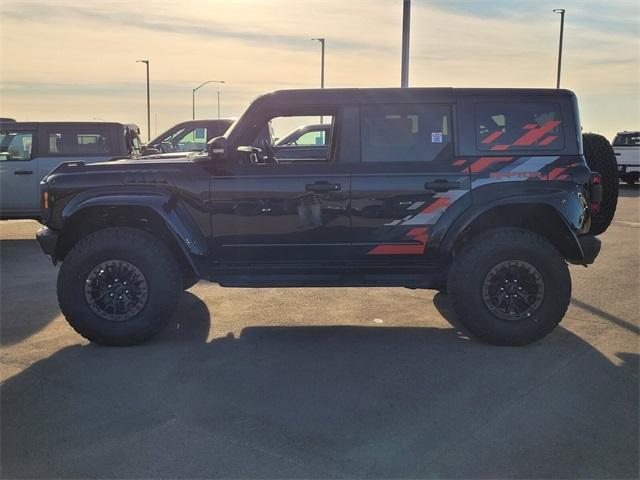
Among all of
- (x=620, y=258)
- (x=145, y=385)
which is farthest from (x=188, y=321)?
(x=620, y=258)

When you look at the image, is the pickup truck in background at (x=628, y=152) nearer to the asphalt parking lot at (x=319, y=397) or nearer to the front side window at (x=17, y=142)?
the asphalt parking lot at (x=319, y=397)

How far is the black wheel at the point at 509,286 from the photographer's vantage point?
4.95 m

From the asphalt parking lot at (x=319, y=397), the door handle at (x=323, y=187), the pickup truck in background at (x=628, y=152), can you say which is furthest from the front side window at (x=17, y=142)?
the pickup truck in background at (x=628, y=152)

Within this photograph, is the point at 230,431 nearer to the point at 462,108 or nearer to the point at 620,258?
the point at 462,108

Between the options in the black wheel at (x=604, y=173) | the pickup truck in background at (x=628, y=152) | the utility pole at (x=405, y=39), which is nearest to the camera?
the black wheel at (x=604, y=173)

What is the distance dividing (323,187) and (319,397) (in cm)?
171

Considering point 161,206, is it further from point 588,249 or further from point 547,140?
point 588,249

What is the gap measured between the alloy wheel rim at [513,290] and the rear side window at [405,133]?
3.45 feet

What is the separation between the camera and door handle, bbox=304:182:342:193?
4922mm

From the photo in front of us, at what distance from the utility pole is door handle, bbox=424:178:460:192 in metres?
6.72

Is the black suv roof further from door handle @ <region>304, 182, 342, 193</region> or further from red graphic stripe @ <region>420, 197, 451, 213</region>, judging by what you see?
red graphic stripe @ <region>420, 197, 451, 213</region>

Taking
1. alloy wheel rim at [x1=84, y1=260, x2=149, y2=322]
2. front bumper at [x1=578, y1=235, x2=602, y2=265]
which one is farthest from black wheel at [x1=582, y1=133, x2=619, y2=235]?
alloy wheel rim at [x1=84, y1=260, x2=149, y2=322]

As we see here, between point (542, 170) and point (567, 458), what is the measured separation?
8.12 ft

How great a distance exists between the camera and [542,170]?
4.96 metres
